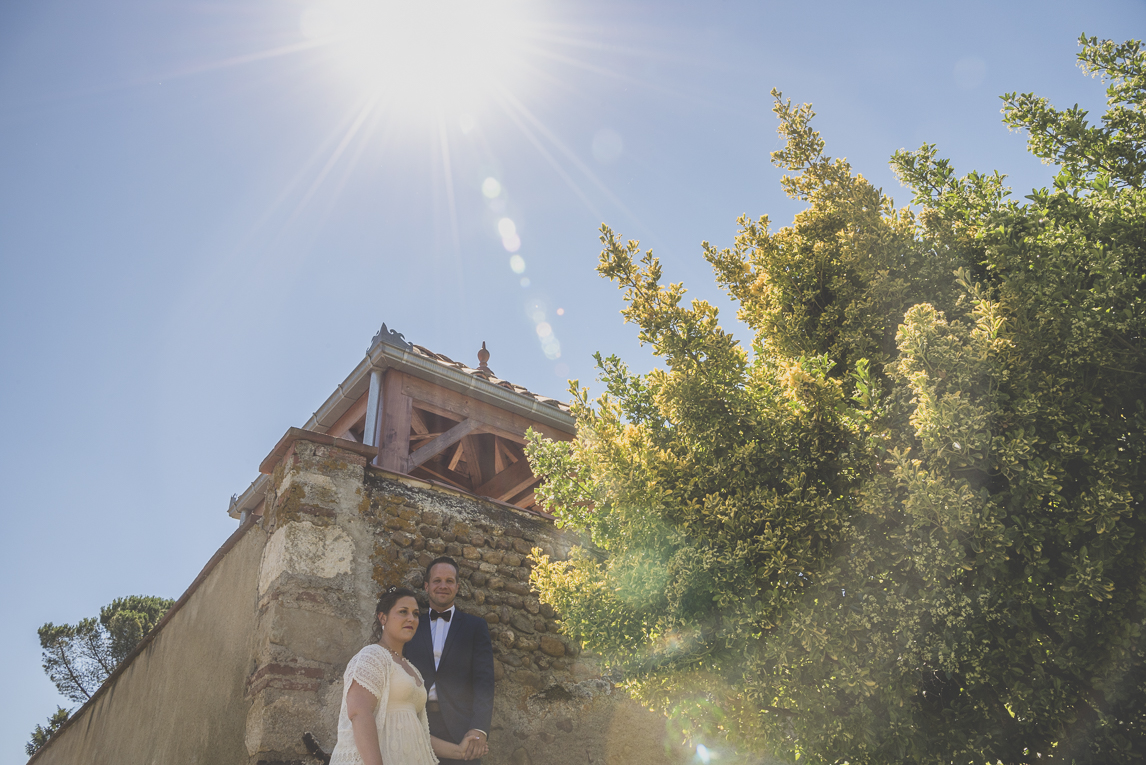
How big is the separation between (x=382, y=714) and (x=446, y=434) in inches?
160

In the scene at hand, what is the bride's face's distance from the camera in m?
3.47

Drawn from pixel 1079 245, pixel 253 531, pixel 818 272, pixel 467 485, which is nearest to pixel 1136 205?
pixel 1079 245

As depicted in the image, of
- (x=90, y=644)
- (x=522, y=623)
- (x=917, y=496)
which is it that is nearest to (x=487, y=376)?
(x=522, y=623)

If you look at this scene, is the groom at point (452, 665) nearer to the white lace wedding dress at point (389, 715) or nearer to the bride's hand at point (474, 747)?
the bride's hand at point (474, 747)

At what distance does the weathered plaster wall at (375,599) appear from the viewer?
4082 mm

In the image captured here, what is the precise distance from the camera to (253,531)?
495 centimetres

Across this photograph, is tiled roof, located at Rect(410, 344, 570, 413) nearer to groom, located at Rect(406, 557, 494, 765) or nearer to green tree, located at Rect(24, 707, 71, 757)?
groom, located at Rect(406, 557, 494, 765)

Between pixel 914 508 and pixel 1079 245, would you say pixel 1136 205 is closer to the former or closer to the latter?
pixel 1079 245

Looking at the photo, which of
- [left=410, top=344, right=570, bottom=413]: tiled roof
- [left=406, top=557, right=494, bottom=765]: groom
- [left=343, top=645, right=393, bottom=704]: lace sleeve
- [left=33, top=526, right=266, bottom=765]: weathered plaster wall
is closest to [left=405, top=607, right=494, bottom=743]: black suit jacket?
[left=406, top=557, right=494, bottom=765]: groom

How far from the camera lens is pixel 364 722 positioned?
3.03 meters

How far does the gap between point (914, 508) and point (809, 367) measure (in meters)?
0.97

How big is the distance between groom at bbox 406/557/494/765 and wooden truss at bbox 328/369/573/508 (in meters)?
2.32

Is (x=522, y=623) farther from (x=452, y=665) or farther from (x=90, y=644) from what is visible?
(x=90, y=644)

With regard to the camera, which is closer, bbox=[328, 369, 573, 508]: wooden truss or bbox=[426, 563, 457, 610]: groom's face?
bbox=[426, 563, 457, 610]: groom's face
